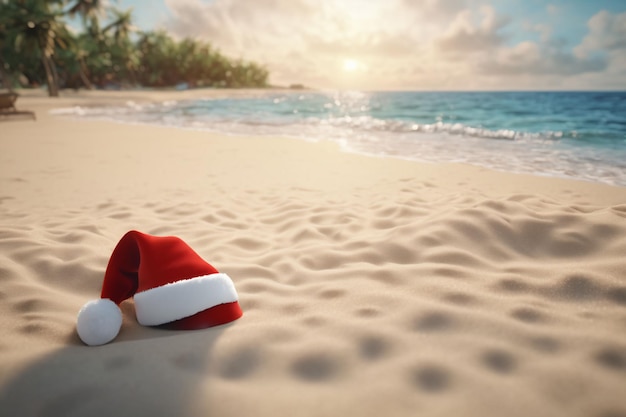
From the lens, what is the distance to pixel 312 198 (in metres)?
3.68

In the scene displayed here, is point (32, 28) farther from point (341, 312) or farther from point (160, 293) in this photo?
point (341, 312)

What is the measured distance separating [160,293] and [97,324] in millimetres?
254

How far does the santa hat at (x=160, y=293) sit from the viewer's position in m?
1.43

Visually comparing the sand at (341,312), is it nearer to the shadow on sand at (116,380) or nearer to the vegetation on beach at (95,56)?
the shadow on sand at (116,380)

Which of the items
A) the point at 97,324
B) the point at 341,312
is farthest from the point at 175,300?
the point at 341,312

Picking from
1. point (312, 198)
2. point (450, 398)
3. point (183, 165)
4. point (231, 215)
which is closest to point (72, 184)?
point (183, 165)

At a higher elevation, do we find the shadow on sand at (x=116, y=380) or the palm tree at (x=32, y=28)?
the palm tree at (x=32, y=28)

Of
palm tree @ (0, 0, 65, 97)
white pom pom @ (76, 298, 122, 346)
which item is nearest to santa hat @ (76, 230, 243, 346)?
white pom pom @ (76, 298, 122, 346)

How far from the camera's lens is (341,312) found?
1.61 meters

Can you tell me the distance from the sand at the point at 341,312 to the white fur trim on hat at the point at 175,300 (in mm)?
73

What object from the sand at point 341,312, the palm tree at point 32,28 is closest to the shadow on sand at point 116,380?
the sand at point 341,312

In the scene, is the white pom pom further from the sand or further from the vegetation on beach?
the vegetation on beach

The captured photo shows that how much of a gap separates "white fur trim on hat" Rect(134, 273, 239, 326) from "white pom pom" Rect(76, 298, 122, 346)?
12 centimetres

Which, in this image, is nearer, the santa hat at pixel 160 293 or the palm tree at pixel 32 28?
the santa hat at pixel 160 293
